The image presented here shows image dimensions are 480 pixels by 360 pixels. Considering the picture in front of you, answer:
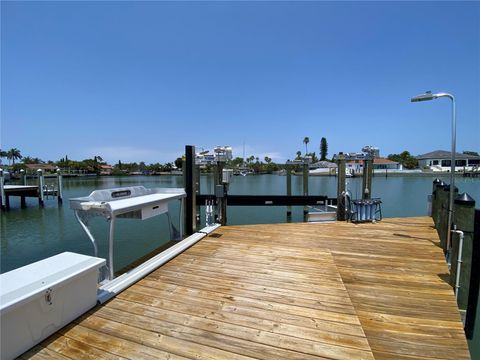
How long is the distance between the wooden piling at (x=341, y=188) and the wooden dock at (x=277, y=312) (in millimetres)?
2595

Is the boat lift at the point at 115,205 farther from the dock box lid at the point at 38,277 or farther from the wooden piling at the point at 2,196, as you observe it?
the wooden piling at the point at 2,196

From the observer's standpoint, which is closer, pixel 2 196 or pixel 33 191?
pixel 2 196

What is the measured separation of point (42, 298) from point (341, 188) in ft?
20.8

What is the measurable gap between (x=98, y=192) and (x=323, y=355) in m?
3.19

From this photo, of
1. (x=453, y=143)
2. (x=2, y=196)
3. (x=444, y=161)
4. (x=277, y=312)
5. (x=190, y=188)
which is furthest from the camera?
(x=444, y=161)

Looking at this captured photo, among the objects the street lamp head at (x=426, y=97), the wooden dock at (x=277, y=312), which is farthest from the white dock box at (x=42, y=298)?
the street lamp head at (x=426, y=97)

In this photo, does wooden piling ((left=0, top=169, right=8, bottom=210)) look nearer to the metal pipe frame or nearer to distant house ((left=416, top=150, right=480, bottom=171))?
the metal pipe frame

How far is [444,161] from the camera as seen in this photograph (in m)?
62.6

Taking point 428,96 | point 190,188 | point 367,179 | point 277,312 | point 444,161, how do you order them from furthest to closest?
point 444,161
point 367,179
point 190,188
point 428,96
point 277,312

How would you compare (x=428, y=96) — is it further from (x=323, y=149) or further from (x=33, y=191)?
(x=323, y=149)

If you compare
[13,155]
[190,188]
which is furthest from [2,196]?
[13,155]

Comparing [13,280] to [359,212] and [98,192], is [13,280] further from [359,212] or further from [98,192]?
[359,212]

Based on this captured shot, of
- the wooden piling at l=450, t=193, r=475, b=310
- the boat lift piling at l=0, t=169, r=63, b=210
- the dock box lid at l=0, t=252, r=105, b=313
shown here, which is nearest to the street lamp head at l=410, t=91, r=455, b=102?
the wooden piling at l=450, t=193, r=475, b=310

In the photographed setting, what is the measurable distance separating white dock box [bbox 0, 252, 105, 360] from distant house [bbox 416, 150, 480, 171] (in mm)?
76071
